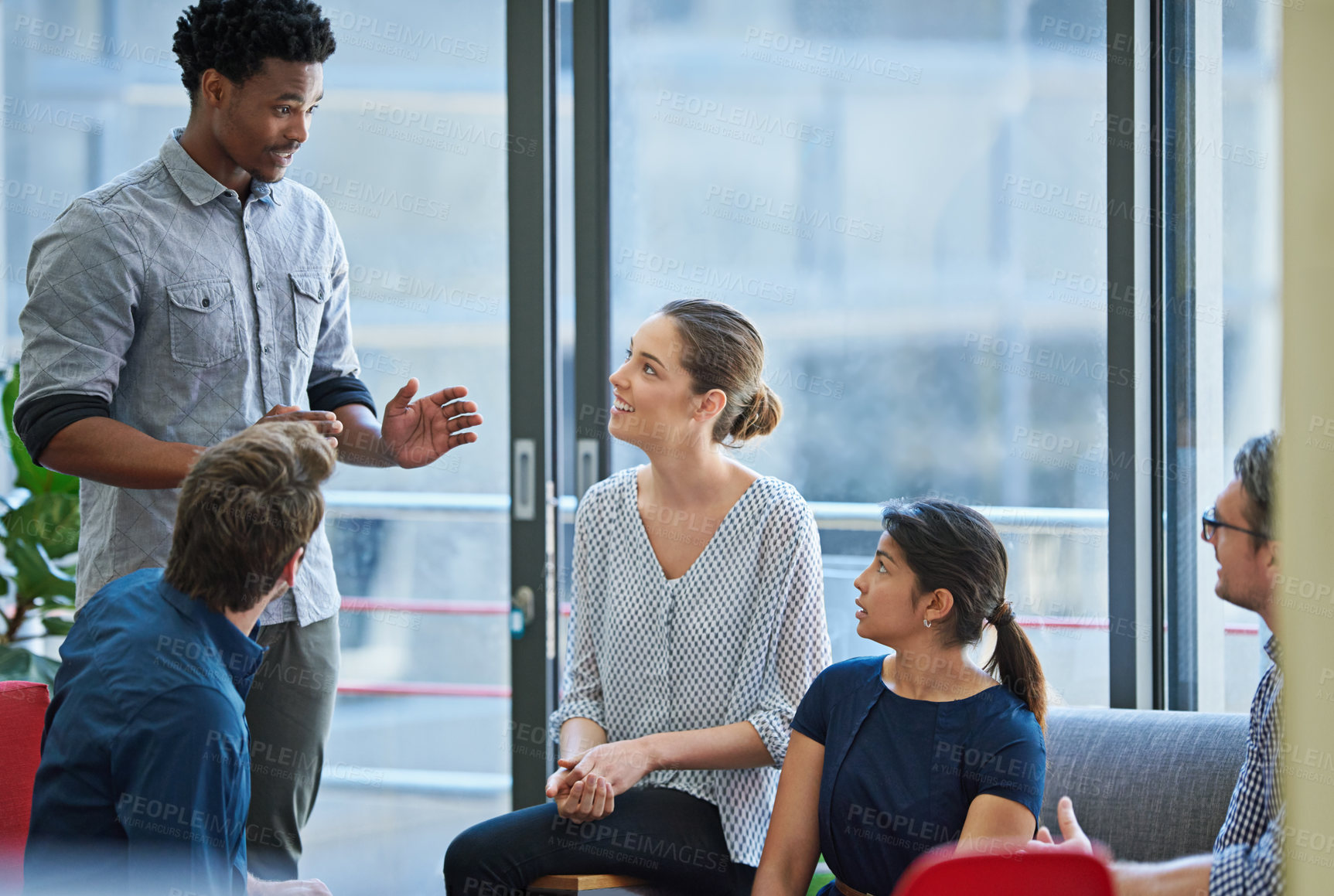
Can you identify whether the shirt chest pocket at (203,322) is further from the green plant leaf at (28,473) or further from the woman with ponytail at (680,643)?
the green plant leaf at (28,473)

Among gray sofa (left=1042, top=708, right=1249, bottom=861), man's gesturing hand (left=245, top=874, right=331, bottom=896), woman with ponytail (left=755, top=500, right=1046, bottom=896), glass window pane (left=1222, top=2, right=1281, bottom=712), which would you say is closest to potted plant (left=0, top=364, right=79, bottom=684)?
man's gesturing hand (left=245, top=874, right=331, bottom=896)

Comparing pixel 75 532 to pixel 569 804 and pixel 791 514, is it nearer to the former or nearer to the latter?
pixel 569 804

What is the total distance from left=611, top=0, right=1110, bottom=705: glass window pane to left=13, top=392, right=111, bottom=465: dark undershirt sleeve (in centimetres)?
130

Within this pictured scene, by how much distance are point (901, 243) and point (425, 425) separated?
127cm

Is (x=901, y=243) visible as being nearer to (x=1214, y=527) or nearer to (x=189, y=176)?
(x=1214, y=527)

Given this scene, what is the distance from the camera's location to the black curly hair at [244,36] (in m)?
1.81

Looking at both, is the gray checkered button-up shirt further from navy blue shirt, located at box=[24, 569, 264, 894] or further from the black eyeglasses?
the black eyeglasses

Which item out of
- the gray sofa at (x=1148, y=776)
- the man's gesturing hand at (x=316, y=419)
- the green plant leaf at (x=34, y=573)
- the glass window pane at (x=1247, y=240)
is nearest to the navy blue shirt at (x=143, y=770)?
the man's gesturing hand at (x=316, y=419)

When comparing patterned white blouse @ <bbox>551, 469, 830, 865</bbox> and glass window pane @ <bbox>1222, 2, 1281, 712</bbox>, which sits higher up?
glass window pane @ <bbox>1222, 2, 1281, 712</bbox>

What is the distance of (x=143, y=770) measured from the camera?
47.4 inches

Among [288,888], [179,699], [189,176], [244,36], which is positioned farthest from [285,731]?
[244,36]

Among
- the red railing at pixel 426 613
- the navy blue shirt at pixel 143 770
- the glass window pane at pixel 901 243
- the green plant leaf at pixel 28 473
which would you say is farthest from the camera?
the red railing at pixel 426 613

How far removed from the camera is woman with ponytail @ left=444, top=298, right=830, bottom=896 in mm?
1840

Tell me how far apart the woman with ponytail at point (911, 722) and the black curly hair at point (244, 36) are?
1.32 metres
